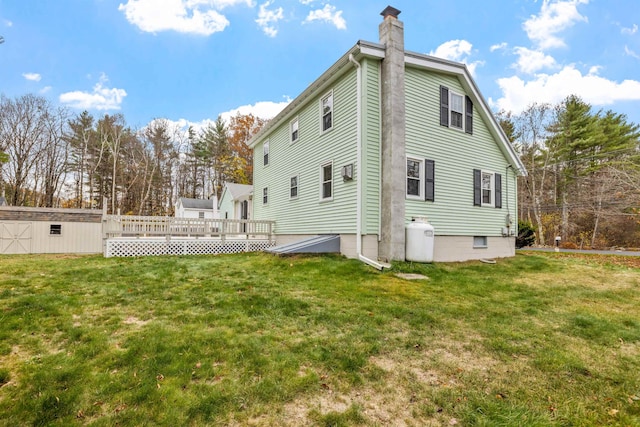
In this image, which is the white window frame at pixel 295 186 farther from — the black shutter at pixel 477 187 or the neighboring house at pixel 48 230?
the neighboring house at pixel 48 230

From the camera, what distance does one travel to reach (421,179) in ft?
30.4

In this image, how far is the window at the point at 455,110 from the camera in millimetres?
10086

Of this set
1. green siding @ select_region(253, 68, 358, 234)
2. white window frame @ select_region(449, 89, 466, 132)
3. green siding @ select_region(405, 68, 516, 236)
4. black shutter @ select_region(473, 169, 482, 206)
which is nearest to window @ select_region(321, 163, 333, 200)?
green siding @ select_region(253, 68, 358, 234)

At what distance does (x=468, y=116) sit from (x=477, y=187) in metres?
2.46

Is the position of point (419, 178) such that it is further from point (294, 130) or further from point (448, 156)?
point (294, 130)

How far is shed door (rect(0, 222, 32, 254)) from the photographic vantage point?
1434 centimetres

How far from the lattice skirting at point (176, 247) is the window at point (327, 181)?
13.3 feet

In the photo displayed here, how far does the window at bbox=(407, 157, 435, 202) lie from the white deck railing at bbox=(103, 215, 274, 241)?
6425 mm

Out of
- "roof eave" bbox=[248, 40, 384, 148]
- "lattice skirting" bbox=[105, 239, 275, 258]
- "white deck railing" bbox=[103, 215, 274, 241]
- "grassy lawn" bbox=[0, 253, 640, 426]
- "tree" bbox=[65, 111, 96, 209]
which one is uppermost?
"tree" bbox=[65, 111, 96, 209]

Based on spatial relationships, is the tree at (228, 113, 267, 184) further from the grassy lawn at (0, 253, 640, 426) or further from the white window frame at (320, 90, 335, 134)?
the grassy lawn at (0, 253, 640, 426)

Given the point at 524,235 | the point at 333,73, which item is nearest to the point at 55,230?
the point at 333,73

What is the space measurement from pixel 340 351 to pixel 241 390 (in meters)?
1.08

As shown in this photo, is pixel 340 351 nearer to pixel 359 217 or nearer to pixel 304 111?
pixel 359 217

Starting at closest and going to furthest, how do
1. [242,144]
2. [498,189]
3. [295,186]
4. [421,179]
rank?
1. [421,179]
2. [498,189]
3. [295,186]
4. [242,144]
